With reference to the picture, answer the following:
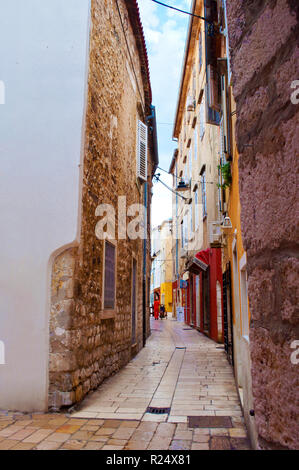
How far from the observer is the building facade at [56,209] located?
4773 millimetres

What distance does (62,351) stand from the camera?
15.6 ft

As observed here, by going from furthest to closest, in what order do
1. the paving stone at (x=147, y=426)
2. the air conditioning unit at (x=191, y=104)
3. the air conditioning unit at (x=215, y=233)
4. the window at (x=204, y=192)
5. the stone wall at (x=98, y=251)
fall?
1. the air conditioning unit at (x=191, y=104)
2. the window at (x=204, y=192)
3. the air conditioning unit at (x=215, y=233)
4. the stone wall at (x=98, y=251)
5. the paving stone at (x=147, y=426)

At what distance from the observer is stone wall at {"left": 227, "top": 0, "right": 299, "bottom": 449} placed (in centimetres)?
108

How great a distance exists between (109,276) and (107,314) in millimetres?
706

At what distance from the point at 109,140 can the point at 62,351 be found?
3.95 m

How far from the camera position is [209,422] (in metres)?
4.28

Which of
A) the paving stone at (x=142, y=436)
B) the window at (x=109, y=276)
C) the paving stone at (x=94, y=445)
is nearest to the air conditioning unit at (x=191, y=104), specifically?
the window at (x=109, y=276)

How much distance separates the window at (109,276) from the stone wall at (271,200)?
551cm

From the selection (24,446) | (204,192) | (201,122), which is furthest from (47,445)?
(201,122)

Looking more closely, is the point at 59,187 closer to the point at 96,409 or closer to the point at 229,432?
the point at 96,409

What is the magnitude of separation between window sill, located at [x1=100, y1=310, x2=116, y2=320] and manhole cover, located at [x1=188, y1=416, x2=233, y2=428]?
235cm

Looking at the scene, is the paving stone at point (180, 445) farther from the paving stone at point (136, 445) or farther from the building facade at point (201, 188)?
the building facade at point (201, 188)

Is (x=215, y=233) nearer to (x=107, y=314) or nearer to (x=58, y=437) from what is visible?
(x=107, y=314)

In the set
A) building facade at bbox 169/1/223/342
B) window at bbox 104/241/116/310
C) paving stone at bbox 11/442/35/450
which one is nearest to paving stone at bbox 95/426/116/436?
paving stone at bbox 11/442/35/450
